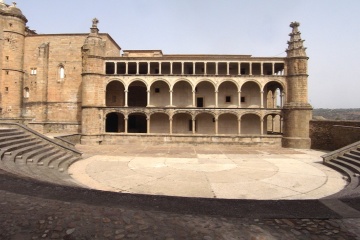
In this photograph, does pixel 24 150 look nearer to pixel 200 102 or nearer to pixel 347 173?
pixel 347 173

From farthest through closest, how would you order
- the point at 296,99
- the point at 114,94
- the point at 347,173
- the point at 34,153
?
the point at 114,94 < the point at 296,99 < the point at 34,153 < the point at 347,173

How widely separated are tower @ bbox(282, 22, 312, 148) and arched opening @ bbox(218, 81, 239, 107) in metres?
6.26

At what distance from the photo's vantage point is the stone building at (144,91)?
1107 inches

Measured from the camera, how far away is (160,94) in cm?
3164

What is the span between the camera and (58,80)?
32094 mm

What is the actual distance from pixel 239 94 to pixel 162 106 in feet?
32.2

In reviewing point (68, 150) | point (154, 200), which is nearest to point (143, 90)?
point (68, 150)

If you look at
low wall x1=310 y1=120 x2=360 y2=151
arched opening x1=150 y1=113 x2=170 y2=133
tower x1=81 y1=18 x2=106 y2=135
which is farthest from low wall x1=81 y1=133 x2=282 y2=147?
low wall x1=310 y1=120 x2=360 y2=151

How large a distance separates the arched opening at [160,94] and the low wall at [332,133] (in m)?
17.9

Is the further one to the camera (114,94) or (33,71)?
(114,94)

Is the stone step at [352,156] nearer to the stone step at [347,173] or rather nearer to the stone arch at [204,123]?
the stone step at [347,173]

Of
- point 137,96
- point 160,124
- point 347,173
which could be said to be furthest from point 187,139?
point 347,173

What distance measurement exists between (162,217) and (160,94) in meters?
27.6

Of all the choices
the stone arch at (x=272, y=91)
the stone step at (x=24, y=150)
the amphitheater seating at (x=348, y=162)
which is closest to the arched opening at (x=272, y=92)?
the stone arch at (x=272, y=91)
